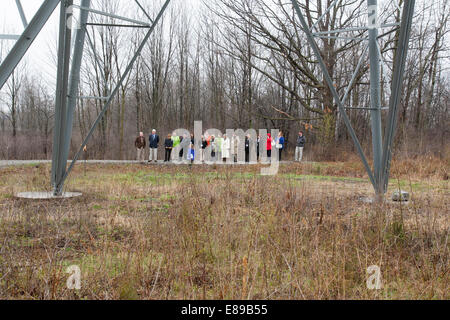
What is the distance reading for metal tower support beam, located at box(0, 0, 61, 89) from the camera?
3.57 metres

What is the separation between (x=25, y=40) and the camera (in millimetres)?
3793

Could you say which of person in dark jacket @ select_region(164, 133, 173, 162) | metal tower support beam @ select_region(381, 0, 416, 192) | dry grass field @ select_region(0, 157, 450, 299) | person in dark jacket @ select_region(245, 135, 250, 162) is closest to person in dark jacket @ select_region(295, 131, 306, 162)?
person in dark jacket @ select_region(245, 135, 250, 162)

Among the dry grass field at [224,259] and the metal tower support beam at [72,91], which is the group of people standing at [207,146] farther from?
the dry grass field at [224,259]

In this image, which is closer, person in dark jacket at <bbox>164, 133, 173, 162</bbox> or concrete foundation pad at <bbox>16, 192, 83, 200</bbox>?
concrete foundation pad at <bbox>16, 192, 83, 200</bbox>

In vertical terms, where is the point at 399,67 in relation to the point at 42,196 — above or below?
above

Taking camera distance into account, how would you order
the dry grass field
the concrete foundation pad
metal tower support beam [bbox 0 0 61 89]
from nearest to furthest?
the dry grass field → metal tower support beam [bbox 0 0 61 89] → the concrete foundation pad

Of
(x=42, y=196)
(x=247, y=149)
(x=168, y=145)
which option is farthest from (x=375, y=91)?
(x=247, y=149)

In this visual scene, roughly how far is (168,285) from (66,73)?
4909 millimetres

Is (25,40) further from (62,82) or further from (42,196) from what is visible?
(42,196)

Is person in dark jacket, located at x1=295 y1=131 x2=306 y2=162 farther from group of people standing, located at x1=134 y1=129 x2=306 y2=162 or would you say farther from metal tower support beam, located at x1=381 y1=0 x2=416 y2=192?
metal tower support beam, located at x1=381 y1=0 x2=416 y2=192

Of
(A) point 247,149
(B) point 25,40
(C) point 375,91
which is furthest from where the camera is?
(A) point 247,149

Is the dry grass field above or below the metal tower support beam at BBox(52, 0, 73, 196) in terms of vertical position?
below

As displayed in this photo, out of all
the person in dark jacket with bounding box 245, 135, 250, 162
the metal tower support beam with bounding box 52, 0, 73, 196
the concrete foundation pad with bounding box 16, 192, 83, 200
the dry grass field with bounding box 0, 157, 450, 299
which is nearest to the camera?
the dry grass field with bounding box 0, 157, 450, 299
